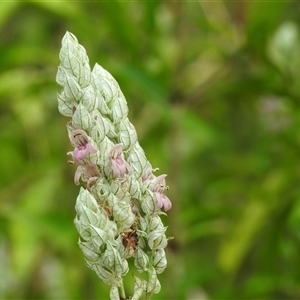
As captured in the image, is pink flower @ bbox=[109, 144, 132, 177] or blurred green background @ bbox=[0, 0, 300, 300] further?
blurred green background @ bbox=[0, 0, 300, 300]

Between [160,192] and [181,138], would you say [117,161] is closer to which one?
[160,192]

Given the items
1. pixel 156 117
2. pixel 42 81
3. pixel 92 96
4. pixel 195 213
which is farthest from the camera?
pixel 156 117

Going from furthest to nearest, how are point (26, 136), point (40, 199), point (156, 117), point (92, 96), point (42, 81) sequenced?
point (26, 136)
point (156, 117)
point (40, 199)
point (42, 81)
point (92, 96)

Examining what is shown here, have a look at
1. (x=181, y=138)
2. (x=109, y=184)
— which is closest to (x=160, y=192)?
(x=109, y=184)

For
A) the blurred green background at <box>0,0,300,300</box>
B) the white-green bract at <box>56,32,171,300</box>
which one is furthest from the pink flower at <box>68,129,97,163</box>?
the blurred green background at <box>0,0,300,300</box>

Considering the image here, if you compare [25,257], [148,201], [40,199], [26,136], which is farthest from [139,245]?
[26,136]

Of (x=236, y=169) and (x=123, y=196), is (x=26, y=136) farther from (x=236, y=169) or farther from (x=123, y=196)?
(x=123, y=196)

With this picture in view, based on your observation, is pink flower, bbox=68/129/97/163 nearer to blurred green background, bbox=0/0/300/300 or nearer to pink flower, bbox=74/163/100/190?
pink flower, bbox=74/163/100/190
